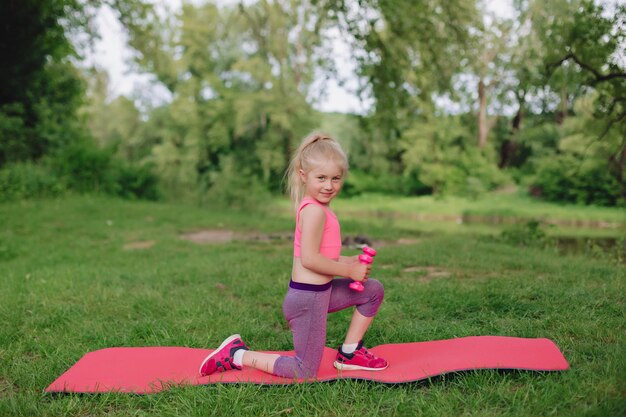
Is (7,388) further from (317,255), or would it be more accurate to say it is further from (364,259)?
(364,259)

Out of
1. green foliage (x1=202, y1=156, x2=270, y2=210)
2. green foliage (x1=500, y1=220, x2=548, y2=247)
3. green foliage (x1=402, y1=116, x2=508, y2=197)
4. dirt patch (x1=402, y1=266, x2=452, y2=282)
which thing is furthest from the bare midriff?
green foliage (x1=402, y1=116, x2=508, y2=197)

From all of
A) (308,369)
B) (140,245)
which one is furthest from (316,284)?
(140,245)

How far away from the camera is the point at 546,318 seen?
3.66 meters

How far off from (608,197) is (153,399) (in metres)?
19.1

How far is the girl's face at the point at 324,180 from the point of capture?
9.23 ft

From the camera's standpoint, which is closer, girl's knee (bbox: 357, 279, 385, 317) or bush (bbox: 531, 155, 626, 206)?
girl's knee (bbox: 357, 279, 385, 317)

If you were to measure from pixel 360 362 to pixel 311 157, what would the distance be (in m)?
1.20

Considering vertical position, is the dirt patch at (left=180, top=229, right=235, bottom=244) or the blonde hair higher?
the blonde hair

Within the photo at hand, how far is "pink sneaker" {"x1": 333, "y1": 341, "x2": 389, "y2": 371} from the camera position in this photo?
114 inches

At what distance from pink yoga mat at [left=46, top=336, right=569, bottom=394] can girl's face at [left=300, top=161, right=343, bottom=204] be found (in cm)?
99

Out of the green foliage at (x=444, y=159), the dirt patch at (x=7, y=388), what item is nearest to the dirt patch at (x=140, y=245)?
the dirt patch at (x=7, y=388)

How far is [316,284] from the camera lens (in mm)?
2807

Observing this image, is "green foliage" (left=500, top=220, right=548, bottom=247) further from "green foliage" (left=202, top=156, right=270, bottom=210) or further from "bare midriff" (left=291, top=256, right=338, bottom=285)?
"green foliage" (left=202, top=156, right=270, bottom=210)

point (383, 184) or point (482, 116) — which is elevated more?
point (482, 116)
